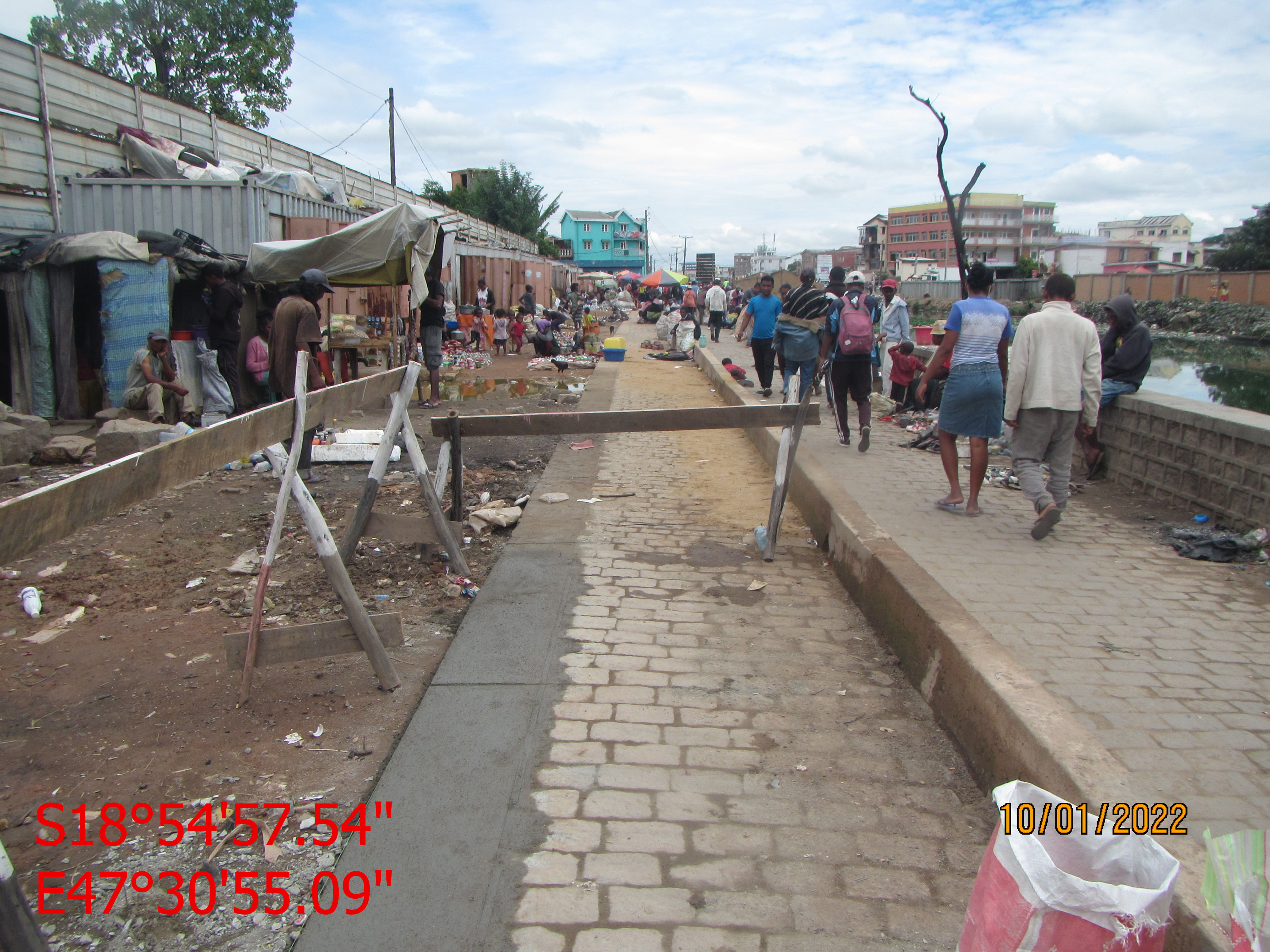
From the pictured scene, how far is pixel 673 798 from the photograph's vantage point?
2.72 meters

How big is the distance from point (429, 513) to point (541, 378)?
1011 cm

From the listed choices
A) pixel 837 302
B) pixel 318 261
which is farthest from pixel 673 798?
pixel 318 261

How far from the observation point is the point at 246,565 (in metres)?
4.96

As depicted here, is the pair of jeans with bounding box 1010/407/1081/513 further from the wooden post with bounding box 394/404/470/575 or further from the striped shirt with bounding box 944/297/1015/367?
the wooden post with bounding box 394/404/470/575

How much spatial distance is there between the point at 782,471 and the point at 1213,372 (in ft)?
75.5

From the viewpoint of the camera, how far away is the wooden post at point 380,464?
4184 millimetres

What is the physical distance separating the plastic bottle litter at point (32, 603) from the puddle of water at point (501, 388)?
7441 millimetres

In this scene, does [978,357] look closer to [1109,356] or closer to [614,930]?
[1109,356]

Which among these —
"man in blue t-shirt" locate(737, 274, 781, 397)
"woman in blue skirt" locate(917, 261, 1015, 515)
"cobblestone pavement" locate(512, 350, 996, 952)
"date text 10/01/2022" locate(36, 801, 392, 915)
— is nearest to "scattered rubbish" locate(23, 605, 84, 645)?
"date text 10/01/2022" locate(36, 801, 392, 915)

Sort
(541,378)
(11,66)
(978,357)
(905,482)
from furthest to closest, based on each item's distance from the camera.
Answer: (541,378) → (11,66) → (905,482) → (978,357)

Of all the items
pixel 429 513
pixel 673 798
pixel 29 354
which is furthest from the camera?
pixel 29 354

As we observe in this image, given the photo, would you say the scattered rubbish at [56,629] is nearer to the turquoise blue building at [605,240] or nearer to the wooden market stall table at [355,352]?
the wooden market stall table at [355,352]

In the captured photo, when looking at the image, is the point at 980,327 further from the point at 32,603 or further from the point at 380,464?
the point at 32,603

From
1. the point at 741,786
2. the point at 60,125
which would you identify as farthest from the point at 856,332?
the point at 60,125
